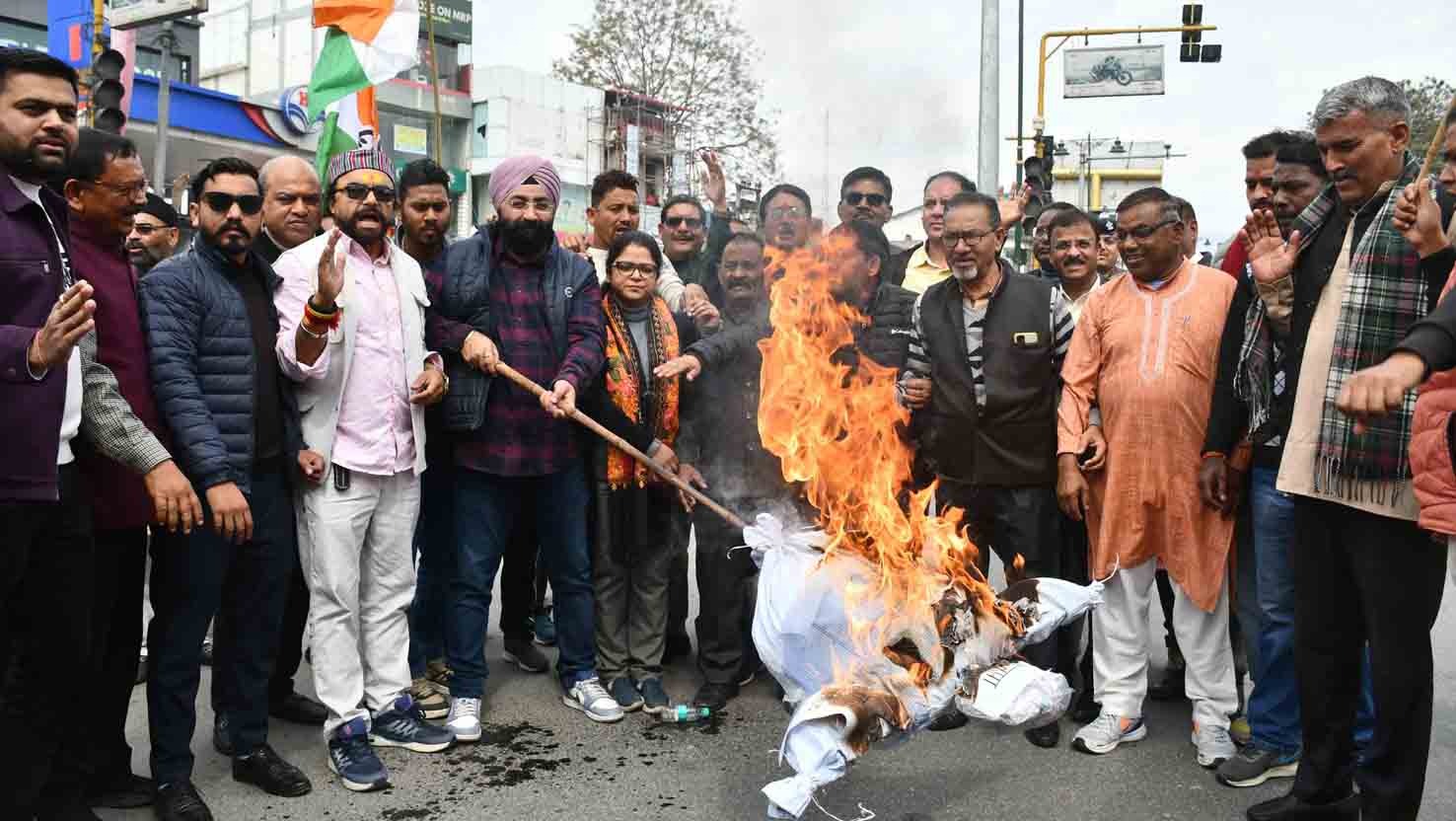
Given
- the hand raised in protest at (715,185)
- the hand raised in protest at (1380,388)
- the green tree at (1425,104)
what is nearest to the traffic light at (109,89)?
the hand raised in protest at (715,185)

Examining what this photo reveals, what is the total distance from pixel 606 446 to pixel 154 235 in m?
2.67

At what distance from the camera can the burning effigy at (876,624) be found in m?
3.28

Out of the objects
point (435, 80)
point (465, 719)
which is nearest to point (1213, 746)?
point (465, 719)

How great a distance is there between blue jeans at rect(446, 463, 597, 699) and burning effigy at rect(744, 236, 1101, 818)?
125cm

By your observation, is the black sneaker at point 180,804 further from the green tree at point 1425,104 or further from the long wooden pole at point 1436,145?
the green tree at point 1425,104

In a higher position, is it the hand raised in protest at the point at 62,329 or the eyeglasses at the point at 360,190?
the eyeglasses at the point at 360,190

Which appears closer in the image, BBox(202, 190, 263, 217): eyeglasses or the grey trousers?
BBox(202, 190, 263, 217): eyeglasses

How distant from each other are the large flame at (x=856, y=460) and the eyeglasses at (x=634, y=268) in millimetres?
585

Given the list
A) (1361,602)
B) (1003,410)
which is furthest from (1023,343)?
(1361,602)

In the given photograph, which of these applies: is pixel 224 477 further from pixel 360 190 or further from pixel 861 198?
pixel 861 198

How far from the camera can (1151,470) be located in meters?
4.48

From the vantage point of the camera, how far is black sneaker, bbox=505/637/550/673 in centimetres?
554

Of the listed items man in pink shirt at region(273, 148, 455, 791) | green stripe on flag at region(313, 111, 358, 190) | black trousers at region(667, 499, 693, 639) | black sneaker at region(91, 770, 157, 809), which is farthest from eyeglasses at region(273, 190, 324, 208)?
green stripe on flag at region(313, 111, 358, 190)

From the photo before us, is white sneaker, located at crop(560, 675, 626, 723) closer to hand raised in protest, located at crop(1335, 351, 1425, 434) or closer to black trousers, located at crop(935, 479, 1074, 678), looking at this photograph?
black trousers, located at crop(935, 479, 1074, 678)
